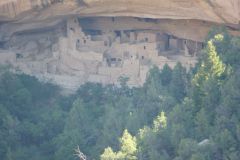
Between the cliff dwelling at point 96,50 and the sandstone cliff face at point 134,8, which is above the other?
the sandstone cliff face at point 134,8

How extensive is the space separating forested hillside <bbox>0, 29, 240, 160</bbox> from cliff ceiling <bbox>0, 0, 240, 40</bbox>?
0.47 m

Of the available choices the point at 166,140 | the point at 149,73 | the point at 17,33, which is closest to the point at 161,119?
the point at 166,140

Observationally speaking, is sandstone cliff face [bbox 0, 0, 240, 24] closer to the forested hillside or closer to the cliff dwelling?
the forested hillside

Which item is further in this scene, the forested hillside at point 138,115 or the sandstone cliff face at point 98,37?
the sandstone cliff face at point 98,37

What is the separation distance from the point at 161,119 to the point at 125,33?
14.8 ft

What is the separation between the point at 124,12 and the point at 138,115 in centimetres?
282

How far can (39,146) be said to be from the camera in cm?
1928

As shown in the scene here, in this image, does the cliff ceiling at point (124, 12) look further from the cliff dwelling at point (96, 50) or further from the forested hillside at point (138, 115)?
the forested hillside at point (138, 115)

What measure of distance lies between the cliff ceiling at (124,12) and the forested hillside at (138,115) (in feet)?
1.53

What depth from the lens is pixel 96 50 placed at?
20828mm

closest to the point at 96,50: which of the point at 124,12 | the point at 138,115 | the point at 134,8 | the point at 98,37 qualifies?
the point at 98,37

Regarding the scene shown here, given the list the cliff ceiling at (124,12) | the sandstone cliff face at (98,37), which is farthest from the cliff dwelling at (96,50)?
the cliff ceiling at (124,12)

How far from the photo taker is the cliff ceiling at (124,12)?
18.3m

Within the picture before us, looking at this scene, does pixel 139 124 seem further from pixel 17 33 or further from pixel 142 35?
pixel 17 33
